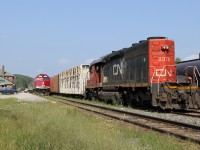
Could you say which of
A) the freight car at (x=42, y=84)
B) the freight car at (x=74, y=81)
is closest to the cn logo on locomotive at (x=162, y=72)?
the freight car at (x=74, y=81)

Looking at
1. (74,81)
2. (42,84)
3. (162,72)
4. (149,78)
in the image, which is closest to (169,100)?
(149,78)

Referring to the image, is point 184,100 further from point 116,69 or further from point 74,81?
point 74,81

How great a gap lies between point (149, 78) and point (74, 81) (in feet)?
66.1

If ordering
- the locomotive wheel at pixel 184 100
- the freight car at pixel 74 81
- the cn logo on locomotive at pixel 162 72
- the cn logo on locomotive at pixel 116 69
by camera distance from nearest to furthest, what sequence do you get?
the locomotive wheel at pixel 184 100 < the cn logo on locomotive at pixel 162 72 < the cn logo on locomotive at pixel 116 69 < the freight car at pixel 74 81

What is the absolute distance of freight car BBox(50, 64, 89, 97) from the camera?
→ 109 ft

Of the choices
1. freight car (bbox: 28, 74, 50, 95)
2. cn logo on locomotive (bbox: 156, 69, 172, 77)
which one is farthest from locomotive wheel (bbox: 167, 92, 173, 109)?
freight car (bbox: 28, 74, 50, 95)

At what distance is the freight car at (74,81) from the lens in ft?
109

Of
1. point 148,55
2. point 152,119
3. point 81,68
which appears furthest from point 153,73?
point 81,68

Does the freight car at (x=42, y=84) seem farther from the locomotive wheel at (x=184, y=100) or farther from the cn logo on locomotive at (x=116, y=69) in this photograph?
the locomotive wheel at (x=184, y=100)

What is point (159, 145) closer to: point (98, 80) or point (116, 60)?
point (116, 60)

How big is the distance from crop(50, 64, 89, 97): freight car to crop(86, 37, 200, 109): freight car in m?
10.4

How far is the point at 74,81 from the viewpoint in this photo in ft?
120

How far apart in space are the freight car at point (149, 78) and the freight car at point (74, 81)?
34.0 ft

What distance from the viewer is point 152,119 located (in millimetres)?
12797
